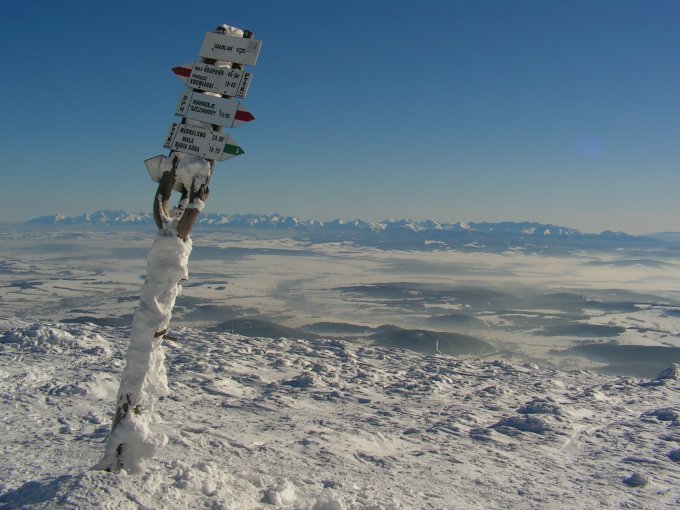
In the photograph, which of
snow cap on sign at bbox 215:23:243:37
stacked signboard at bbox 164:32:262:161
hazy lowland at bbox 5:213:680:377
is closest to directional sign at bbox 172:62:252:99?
stacked signboard at bbox 164:32:262:161

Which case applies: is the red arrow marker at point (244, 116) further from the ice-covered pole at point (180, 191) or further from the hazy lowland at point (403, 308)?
the hazy lowland at point (403, 308)


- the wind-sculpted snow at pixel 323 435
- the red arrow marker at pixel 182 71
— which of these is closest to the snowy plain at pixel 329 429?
the wind-sculpted snow at pixel 323 435

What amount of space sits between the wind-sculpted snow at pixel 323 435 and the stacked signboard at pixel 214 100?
2105 mm

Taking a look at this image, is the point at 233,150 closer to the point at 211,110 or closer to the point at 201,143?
the point at 201,143

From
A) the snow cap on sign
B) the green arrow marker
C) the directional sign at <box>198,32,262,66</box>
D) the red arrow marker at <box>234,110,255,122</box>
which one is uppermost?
the snow cap on sign

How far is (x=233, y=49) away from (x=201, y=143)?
3.49 feet

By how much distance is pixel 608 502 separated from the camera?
9.26 m

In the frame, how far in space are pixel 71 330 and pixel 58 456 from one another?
580 inches

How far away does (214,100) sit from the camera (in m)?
5.43

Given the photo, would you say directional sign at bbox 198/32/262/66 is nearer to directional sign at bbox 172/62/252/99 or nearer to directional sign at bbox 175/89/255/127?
directional sign at bbox 172/62/252/99

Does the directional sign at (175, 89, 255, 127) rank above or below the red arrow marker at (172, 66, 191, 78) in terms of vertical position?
below

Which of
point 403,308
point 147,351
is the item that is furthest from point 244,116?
point 403,308

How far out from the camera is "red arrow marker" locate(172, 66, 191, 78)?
216 inches

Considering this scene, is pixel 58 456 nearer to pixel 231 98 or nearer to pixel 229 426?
pixel 229 426
